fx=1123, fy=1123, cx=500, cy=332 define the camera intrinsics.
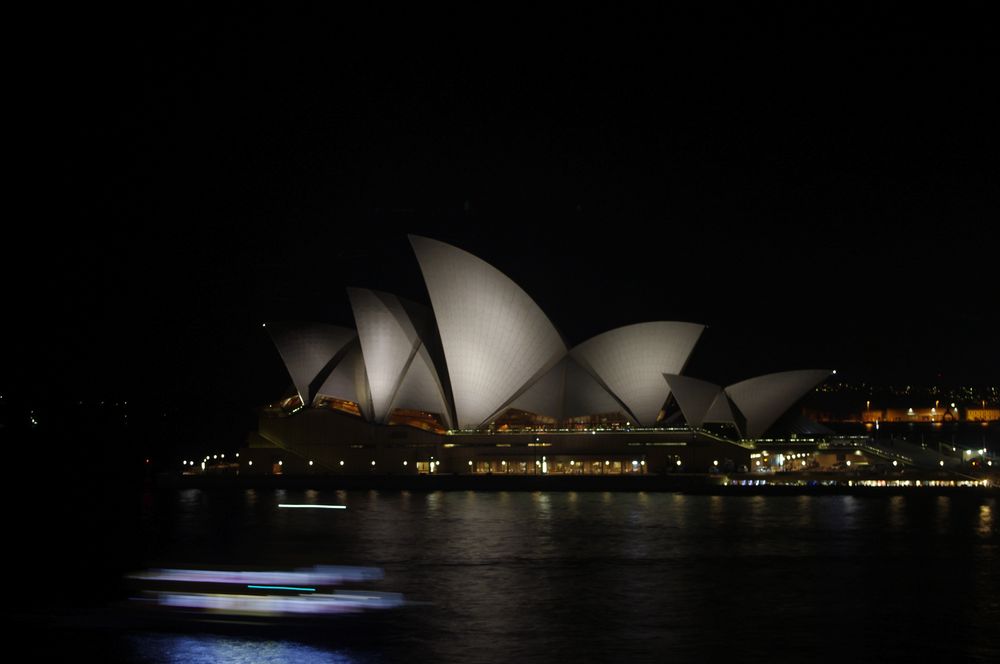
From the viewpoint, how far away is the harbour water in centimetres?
1919

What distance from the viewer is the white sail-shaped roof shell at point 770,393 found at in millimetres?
55562

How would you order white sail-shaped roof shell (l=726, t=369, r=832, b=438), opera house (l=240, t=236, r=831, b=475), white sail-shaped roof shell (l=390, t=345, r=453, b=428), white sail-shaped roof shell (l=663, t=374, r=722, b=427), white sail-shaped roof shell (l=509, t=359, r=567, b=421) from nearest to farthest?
opera house (l=240, t=236, r=831, b=475)
white sail-shaped roof shell (l=390, t=345, r=453, b=428)
white sail-shaped roof shell (l=663, t=374, r=722, b=427)
white sail-shaped roof shell (l=509, t=359, r=567, b=421)
white sail-shaped roof shell (l=726, t=369, r=832, b=438)

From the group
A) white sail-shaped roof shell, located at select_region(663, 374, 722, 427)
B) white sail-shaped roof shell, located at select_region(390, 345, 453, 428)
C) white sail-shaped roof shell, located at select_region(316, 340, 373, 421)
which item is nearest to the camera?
white sail-shaped roof shell, located at select_region(390, 345, 453, 428)

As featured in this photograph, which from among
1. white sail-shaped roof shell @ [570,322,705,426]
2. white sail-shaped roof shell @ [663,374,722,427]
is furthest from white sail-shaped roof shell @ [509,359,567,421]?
white sail-shaped roof shell @ [663,374,722,427]

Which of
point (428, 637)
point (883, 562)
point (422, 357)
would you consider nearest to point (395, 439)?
point (422, 357)

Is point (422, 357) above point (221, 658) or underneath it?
above

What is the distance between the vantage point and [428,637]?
19875 mm

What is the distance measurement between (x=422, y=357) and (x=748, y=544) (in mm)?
25841

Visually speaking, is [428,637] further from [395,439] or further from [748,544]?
[395,439]

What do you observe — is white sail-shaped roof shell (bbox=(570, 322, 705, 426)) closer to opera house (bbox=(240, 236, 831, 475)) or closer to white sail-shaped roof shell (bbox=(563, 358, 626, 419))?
opera house (bbox=(240, 236, 831, 475))

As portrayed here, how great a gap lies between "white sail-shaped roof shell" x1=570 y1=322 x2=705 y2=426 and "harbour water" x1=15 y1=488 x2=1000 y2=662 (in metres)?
12.2

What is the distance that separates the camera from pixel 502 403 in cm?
5484

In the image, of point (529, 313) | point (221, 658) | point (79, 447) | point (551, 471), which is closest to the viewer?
point (221, 658)

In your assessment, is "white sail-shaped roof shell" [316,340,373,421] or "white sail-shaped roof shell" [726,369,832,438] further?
"white sail-shaped roof shell" [316,340,373,421]
